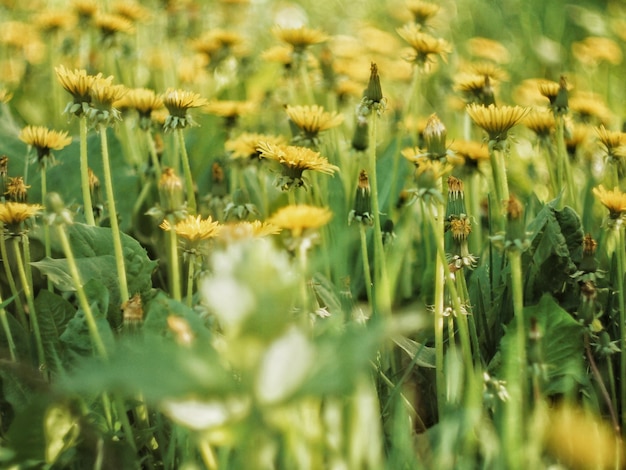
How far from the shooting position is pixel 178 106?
4.97 feet

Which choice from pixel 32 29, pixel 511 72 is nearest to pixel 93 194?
pixel 32 29

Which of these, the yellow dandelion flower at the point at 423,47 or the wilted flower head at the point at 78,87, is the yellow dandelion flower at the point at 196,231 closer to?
the wilted flower head at the point at 78,87

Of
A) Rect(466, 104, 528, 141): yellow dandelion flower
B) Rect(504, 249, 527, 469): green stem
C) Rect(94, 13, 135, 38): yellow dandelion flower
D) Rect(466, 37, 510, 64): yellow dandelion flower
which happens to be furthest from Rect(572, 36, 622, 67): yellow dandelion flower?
Rect(504, 249, 527, 469): green stem

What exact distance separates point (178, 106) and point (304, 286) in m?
0.64

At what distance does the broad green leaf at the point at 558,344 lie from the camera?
128cm

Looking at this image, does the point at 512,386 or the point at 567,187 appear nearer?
the point at 512,386

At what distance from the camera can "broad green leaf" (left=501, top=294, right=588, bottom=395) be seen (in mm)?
1284

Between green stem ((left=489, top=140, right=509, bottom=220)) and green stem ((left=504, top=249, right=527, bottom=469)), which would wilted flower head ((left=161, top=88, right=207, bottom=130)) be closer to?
green stem ((left=489, top=140, right=509, bottom=220))

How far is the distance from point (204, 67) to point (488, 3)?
1.89 meters

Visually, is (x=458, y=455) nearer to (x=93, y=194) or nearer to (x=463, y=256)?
(x=463, y=256)

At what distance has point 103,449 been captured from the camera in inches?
43.4

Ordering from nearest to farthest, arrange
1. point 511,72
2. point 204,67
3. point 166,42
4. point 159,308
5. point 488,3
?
point 159,308 → point 204,67 → point 166,42 → point 511,72 → point 488,3

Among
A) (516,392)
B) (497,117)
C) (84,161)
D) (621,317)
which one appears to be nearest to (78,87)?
(84,161)

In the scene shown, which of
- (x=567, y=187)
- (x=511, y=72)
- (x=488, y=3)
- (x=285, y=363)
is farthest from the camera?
(x=488, y=3)
